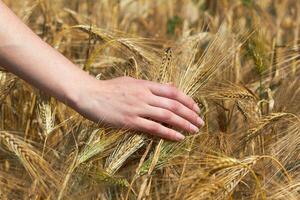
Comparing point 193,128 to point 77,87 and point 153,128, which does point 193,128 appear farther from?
point 77,87

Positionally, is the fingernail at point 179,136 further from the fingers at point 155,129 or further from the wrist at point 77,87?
the wrist at point 77,87

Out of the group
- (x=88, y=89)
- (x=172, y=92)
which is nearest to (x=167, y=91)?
(x=172, y=92)

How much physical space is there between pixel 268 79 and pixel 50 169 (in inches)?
31.9

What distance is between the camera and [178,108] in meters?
1.58

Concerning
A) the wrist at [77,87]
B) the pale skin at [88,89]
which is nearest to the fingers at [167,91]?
the pale skin at [88,89]

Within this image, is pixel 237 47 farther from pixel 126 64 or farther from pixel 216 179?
pixel 216 179

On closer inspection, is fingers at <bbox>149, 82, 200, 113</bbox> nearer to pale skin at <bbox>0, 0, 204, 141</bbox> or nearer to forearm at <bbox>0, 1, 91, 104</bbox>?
pale skin at <bbox>0, 0, 204, 141</bbox>

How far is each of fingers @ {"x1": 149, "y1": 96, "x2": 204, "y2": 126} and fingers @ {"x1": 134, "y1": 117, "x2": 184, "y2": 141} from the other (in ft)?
0.11

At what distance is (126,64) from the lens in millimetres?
Answer: 1993

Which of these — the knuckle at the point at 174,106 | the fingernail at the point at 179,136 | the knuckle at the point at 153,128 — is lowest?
the fingernail at the point at 179,136

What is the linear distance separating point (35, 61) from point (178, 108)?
10.4 inches

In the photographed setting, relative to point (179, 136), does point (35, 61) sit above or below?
above

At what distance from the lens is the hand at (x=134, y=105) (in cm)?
156

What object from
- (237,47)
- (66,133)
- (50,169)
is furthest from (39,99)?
(237,47)
